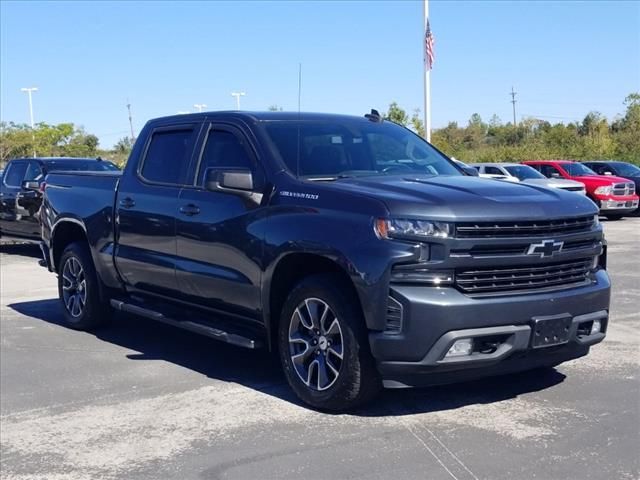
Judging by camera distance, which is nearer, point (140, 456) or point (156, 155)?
point (140, 456)

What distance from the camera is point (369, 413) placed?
5.14 meters

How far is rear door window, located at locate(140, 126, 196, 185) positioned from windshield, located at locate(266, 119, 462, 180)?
89cm

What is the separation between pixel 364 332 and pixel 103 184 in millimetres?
3589

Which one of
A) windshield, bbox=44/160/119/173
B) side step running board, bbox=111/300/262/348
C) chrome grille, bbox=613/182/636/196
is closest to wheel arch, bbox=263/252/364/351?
side step running board, bbox=111/300/262/348

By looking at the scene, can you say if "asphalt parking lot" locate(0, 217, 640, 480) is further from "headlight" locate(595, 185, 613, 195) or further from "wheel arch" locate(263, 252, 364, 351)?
"headlight" locate(595, 185, 613, 195)

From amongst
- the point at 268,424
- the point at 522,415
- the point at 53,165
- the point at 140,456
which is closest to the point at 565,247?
Result: the point at 522,415

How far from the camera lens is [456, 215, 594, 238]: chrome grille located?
4.67 meters

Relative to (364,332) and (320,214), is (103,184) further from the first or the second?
(364,332)

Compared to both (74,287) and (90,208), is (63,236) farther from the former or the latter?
(90,208)

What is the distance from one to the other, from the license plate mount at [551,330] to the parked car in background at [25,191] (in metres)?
11.1

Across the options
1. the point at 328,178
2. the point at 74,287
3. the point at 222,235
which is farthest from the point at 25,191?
the point at 328,178

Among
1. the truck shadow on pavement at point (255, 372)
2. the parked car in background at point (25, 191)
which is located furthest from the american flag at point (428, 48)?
the truck shadow on pavement at point (255, 372)

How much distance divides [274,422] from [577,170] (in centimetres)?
2015

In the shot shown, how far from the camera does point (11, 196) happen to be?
1513 centimetres
